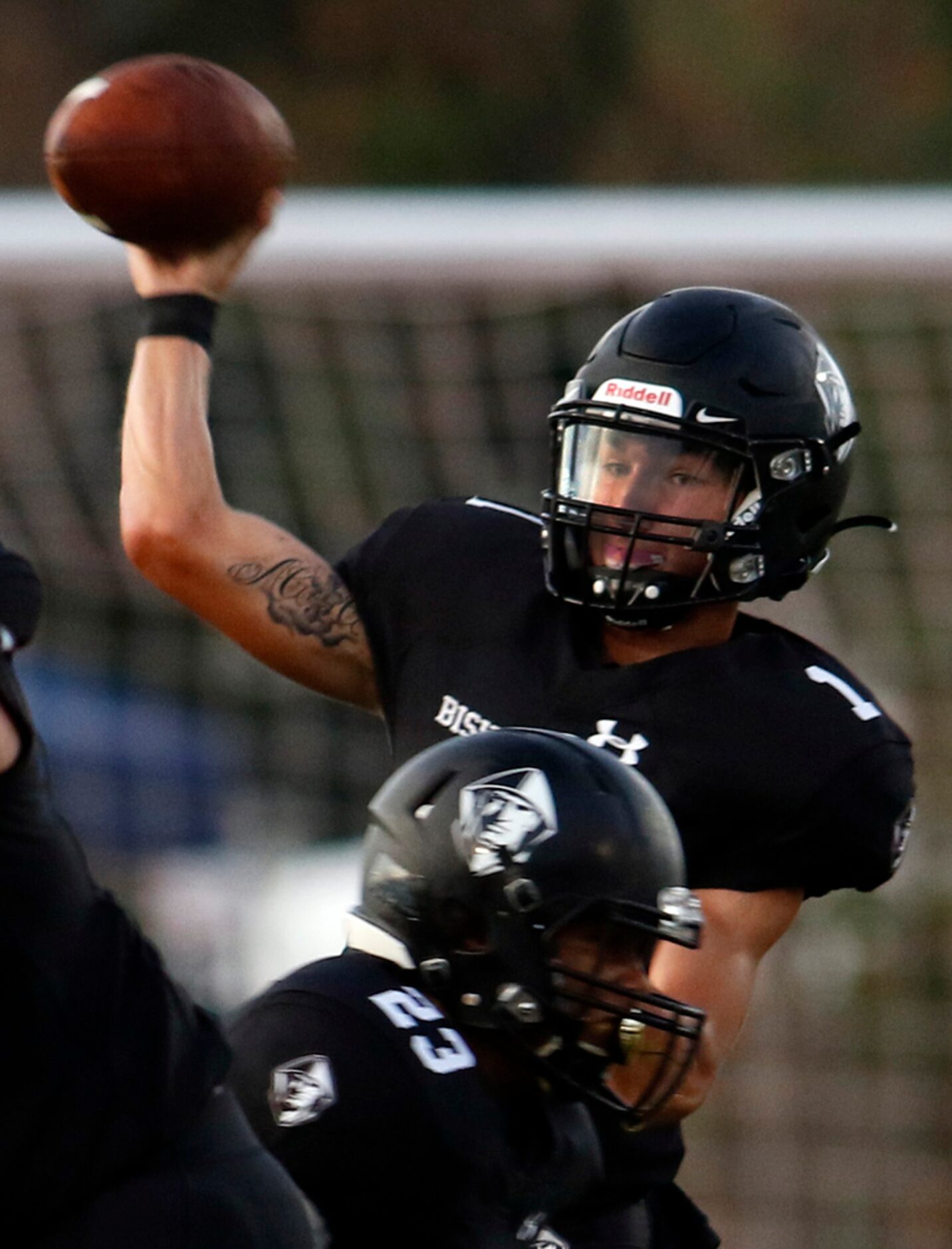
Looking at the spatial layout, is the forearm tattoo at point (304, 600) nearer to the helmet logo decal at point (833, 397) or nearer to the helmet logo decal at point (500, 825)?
the helmet logo decal at point (833, 397)

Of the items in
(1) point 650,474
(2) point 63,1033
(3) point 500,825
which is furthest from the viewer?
(1) point 650,474

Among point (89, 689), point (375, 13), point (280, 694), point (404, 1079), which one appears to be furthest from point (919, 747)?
point (375, 13)

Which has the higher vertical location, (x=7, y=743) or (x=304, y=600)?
(x=7, y=743)

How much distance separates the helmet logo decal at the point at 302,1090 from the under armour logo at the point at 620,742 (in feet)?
2.95

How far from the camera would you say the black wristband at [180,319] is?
3543mm

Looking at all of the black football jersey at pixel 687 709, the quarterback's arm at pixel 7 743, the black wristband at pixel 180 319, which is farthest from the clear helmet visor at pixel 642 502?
the quarterback's arm at pixel 7 743

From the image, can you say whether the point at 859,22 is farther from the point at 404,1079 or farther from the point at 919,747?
the point at 404,1079

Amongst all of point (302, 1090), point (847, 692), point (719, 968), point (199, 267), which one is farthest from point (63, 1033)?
point (199, 267)

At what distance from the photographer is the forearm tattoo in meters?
3.56

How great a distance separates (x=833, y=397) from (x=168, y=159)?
1074 millimetres

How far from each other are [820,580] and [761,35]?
1505cm

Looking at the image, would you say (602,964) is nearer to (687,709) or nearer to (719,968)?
(719,968)

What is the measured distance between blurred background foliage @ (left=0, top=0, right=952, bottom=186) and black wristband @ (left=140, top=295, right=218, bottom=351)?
54.2 ft

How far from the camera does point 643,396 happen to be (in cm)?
336
